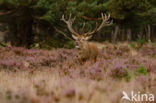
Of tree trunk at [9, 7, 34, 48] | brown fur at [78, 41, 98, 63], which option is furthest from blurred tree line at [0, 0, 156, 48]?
brown fur at [78, 41, 98, 63]

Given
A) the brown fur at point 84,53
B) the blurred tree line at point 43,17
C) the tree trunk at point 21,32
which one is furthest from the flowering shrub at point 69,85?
the tree trunk at point 21,32

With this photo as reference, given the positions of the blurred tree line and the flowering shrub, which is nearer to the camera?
the flowering shrub

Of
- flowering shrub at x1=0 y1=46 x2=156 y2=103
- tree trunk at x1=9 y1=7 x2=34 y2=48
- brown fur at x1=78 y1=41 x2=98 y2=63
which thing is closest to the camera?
flowering shrub at x1=0 y1=46 x2=156 y2=103

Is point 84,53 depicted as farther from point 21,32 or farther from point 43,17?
point 21,32

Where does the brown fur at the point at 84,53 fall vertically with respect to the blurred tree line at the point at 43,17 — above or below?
below

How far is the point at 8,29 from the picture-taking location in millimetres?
14336

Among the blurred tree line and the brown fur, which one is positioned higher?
the blurred tree line

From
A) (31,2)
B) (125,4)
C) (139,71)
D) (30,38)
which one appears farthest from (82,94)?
(125,4)

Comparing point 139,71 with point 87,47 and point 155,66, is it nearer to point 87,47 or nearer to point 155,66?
point 155,66

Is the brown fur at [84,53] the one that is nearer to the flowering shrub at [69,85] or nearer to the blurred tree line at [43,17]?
the flowering shrub at [69,85]

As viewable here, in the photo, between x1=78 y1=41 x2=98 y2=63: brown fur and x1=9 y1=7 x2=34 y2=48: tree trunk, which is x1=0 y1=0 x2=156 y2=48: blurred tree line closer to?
x1=9 y1=7 x2=34 y2=48: tree trunk

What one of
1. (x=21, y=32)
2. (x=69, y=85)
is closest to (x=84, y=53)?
(x=69, y=85)

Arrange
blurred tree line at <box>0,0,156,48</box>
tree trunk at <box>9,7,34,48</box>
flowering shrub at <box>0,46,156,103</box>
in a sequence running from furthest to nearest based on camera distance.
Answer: tree trunk at <box>9,7,34,48</box> → blurred tree line at <box>0,0,156,48</box> → flowering shrub at <box>0,46,156,103</box>

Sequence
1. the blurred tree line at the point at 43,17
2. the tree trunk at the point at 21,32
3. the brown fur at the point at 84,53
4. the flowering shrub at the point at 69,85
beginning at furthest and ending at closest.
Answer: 1. the tree trunk at the point at 21,32
2. the blurred tree line at the point at 43,17
3. the brown fur at the point at 84,53
4. the flowering shrub at the point at 69,85
